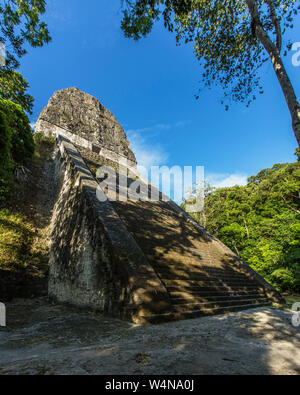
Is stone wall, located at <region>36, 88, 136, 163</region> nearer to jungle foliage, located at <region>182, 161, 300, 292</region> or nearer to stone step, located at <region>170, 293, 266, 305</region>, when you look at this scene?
jungle foliage, located at <region>182, 161, 300, 292</region>

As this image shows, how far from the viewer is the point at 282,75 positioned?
4.94 metres

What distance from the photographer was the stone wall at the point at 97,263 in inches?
135

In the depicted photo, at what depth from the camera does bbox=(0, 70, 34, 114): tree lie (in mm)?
5437

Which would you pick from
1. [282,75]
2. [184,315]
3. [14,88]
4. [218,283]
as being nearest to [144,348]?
[184,315]

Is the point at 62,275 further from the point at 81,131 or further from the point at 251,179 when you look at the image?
the point at 251,179

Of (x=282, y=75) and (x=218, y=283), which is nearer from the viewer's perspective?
(x=282, y=75)

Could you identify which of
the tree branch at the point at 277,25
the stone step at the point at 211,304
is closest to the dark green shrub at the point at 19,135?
the stone step at the point at 211,304

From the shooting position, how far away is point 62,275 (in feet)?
17.3

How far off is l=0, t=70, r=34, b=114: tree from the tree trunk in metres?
7.09

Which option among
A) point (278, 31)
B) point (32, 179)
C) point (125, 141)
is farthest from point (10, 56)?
point (125, 141)

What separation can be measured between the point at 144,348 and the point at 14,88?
10127 millimetres

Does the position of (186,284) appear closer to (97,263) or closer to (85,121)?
(97,263)

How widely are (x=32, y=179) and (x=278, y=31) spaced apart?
1064 centimetres

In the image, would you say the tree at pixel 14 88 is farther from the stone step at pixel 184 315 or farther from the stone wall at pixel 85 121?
the stone step at pixel 184 315
